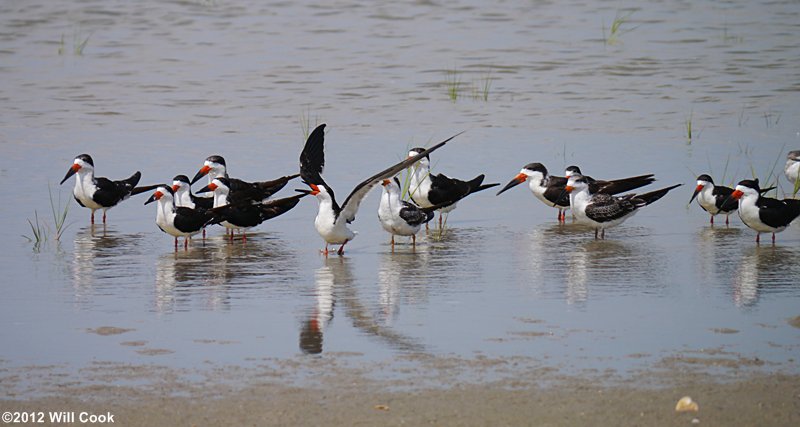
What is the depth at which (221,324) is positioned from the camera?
7.20m

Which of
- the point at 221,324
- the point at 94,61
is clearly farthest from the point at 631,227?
the point at 94,61

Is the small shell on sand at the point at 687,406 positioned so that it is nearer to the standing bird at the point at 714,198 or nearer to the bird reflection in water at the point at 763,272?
the bird reflection in water at the point at 763,272

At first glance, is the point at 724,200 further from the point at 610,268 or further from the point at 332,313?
the point at 332,313

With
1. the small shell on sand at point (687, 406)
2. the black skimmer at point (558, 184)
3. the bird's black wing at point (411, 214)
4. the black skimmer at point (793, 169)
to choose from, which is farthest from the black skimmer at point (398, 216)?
the small shell on sand at point (687, 406)

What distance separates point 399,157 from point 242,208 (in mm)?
2992

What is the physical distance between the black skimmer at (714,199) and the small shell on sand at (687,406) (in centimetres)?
490

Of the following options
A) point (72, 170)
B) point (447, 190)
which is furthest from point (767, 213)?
point (72, 170)

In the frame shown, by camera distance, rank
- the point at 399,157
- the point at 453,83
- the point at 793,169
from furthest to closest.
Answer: the point at 453,83
the point at 399,157
the point at 793,169

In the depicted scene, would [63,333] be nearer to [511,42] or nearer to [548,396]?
[548,396]

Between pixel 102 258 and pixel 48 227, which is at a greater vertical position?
pixel 48 227

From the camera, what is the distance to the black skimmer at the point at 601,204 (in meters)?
10.2

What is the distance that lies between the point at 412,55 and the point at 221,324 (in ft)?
42.3

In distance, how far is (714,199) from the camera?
1051cm

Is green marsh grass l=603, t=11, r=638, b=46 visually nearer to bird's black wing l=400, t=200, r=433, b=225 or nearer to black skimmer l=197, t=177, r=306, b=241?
black skimmer l=197, t=177, r=306, b=241
